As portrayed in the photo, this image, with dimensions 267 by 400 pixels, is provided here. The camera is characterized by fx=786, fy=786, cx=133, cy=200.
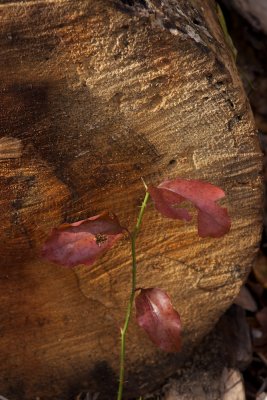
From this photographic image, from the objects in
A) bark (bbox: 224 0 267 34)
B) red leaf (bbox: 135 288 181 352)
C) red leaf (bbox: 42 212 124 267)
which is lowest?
red leaf (bbox: 135 288 181 352)

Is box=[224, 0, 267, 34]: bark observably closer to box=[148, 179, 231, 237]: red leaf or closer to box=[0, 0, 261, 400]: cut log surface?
box=[0, 0, 261, 400]: cut log surface

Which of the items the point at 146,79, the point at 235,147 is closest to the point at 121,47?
the point at 146,79

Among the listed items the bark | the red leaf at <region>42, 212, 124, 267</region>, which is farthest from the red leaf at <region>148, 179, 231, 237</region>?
the bark

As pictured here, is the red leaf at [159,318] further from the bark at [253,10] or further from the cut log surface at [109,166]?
the bark at [253,10]

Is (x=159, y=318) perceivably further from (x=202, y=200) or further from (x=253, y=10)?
(x=253, y=10)

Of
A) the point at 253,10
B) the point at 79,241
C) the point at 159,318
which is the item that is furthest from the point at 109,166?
the point at 253,10

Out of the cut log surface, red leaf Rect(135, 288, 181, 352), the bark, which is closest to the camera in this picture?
the cut log surface
